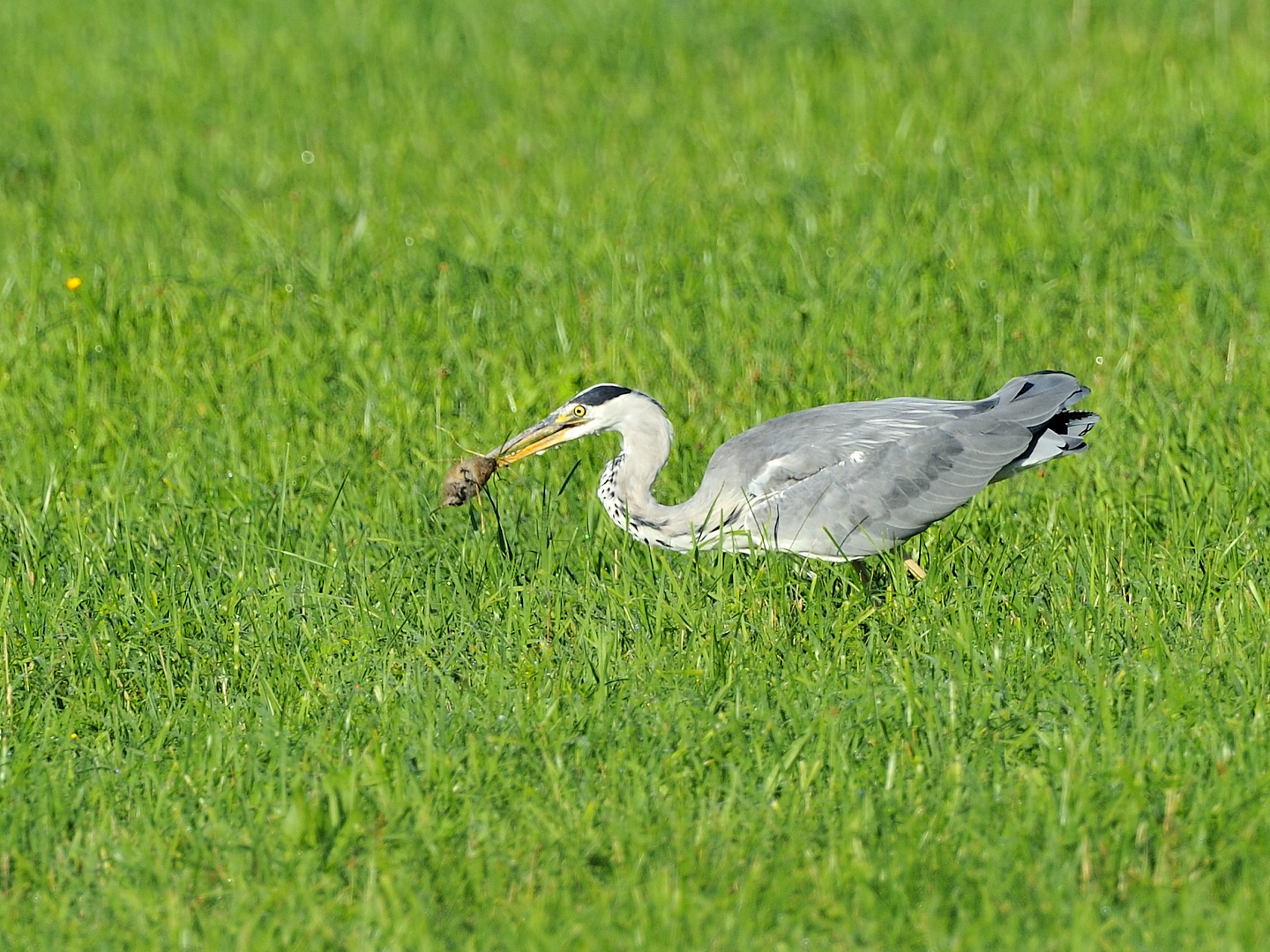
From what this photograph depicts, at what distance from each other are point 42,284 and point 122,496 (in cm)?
230

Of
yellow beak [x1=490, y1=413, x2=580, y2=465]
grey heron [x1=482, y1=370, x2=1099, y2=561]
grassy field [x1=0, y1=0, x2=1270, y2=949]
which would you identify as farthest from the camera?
yellow beak [x1=490, y1=413, x2=580, y2=465]

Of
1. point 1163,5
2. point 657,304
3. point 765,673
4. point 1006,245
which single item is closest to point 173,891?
point 765,673

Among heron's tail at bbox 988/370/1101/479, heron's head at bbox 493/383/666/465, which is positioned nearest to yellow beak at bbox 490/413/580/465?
heron's head at bbox 493/383/666/465

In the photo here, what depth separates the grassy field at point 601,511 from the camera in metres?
3.55

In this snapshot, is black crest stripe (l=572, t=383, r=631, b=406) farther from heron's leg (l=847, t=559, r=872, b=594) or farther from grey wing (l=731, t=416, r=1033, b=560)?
heron's leg (l=847, t=559, r=872, b=594)

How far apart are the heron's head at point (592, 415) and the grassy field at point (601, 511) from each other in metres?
0.35

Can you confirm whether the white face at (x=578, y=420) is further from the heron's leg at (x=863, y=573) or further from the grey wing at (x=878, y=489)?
the heron's leg at (x=863, y=573)

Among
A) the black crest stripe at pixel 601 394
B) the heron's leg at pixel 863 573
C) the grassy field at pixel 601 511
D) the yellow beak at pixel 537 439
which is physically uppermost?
the black crest stripe at pixel 601 394

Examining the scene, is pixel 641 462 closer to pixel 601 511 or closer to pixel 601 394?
pixel 601 394

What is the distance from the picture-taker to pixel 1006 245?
24.9ft

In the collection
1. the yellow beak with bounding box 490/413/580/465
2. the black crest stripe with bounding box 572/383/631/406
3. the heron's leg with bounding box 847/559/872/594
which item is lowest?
the heron's leg with bounding box 847/559/872/594

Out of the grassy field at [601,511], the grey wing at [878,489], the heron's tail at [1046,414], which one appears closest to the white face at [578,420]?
the grassy field at [601,511]

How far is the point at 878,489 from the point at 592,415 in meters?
0.91

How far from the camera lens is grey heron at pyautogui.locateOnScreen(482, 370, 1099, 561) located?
5.05 metres
